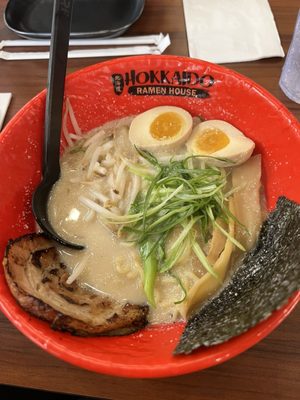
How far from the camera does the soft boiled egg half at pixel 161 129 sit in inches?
50.1

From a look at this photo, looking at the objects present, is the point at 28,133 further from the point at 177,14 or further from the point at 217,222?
the point at 177,14

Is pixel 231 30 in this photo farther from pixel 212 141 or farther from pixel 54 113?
pixel 54 113

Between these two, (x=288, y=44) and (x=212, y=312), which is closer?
(x=212, y=312)

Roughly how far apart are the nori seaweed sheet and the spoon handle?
2.13ft

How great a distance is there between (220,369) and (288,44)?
132 centimetres

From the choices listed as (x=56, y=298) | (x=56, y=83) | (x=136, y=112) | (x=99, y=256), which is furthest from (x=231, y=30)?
(x=56, y=298)

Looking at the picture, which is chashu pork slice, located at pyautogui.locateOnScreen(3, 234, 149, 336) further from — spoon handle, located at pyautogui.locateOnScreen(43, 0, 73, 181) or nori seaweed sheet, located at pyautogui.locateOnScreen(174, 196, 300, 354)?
spoon handle, located at pyautogui.locateOnScreen(43, 0, 73, 181)

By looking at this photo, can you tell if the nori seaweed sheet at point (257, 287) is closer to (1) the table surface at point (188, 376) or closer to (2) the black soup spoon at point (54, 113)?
(1) the table surface at point (188, 376)

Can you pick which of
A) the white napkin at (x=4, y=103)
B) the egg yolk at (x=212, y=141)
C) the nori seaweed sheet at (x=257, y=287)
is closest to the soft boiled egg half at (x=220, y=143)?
the egg yolk at (x=212, y=141)

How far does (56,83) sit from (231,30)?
0.86 meters

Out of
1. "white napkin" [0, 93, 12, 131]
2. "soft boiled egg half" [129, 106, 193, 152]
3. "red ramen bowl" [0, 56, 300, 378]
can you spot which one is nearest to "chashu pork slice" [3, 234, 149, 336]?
"red ramen bowl" [0, 56, 300, 378]

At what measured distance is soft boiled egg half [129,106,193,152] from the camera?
50.1 inches

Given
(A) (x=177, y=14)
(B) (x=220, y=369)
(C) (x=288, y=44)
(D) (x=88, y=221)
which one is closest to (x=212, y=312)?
(B) (x=220, y=369)

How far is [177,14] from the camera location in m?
1.73
